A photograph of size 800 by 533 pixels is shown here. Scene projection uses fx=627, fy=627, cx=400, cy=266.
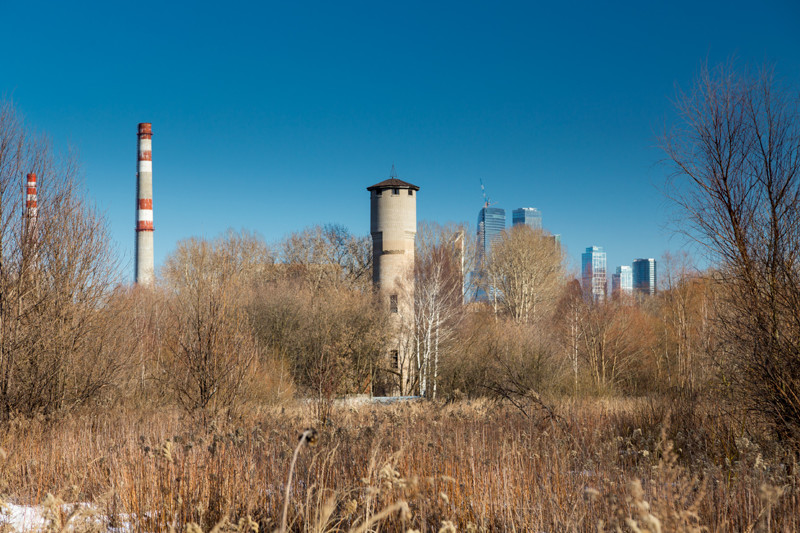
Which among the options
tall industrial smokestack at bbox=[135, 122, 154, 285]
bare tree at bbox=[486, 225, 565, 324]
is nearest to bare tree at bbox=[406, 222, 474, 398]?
bare tree at bbox=[486, 225, 565, 324]

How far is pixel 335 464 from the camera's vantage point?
20.6ft

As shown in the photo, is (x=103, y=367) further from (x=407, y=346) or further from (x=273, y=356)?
(x=407, y=346)

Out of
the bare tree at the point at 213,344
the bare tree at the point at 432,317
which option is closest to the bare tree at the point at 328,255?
the bare tree at the point at 432,317

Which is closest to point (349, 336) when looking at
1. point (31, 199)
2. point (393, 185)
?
point (393, 185)

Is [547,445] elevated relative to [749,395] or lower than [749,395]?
lower

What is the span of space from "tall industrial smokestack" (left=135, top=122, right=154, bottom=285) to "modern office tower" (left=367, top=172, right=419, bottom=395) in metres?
16.6

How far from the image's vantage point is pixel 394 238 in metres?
27.0

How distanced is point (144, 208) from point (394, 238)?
1860 centimetres

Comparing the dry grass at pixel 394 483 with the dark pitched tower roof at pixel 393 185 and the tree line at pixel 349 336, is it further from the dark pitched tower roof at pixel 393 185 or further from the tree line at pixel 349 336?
the dark pitched tower roof at pixel 393 185

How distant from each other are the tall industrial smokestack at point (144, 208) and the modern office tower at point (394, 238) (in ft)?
54.4

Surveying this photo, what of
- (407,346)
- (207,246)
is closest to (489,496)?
(407,346)

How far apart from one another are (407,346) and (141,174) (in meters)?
22.1

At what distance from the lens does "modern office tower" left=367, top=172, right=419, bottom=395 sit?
26.6 metres

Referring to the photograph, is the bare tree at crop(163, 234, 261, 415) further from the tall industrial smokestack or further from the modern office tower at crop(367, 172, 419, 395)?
the tall industrial smokestack
